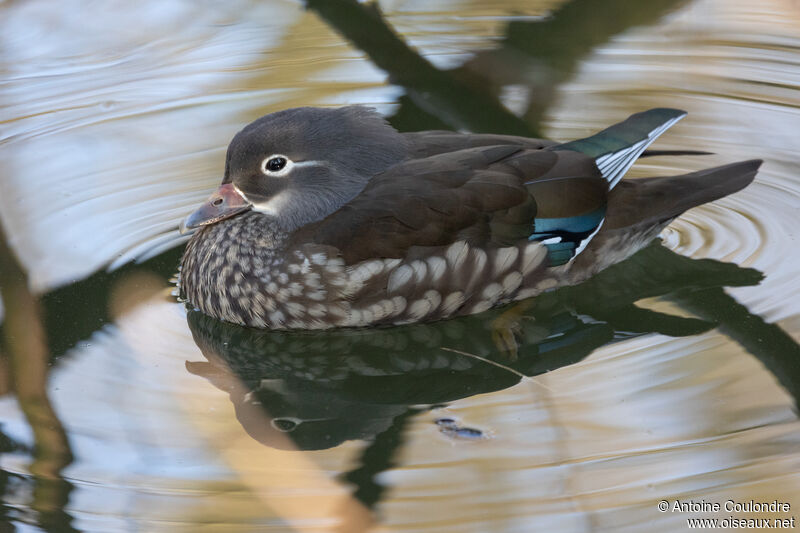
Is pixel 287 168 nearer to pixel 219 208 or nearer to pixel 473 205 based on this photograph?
pixel 219 208

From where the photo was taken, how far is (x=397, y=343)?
4441 millimetres

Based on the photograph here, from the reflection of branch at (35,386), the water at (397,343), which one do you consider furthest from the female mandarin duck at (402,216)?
the reflection of branch at (35,386)

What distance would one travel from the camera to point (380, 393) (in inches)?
161

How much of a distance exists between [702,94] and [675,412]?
10.5 ft

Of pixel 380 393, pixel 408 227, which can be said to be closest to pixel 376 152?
pixel 408 227

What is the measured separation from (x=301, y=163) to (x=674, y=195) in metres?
1.55

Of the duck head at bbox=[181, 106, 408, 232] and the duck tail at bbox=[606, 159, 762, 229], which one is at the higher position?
the duck head at bbox=[181, 106, 408, 232]

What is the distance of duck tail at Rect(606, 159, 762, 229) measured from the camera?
4.79m

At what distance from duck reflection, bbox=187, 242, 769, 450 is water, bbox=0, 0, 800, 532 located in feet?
0.04

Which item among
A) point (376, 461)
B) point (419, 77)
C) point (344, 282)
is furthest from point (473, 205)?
point (419, 77)

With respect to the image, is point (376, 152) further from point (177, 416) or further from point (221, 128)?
point (221, 128)

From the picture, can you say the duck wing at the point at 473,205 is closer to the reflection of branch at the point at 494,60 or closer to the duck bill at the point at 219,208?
the duck bill at the point at 219,208

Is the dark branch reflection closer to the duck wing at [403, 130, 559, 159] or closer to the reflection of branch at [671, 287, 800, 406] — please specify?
the reflection of branch at [671, 287, 800, 406]

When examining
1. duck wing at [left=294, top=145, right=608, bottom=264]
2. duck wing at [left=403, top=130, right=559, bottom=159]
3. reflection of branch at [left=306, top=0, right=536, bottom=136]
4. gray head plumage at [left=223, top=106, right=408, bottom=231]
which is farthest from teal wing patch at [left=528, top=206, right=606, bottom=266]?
reflection of branch at [left=306, top=0, right=536, bottom=136]
